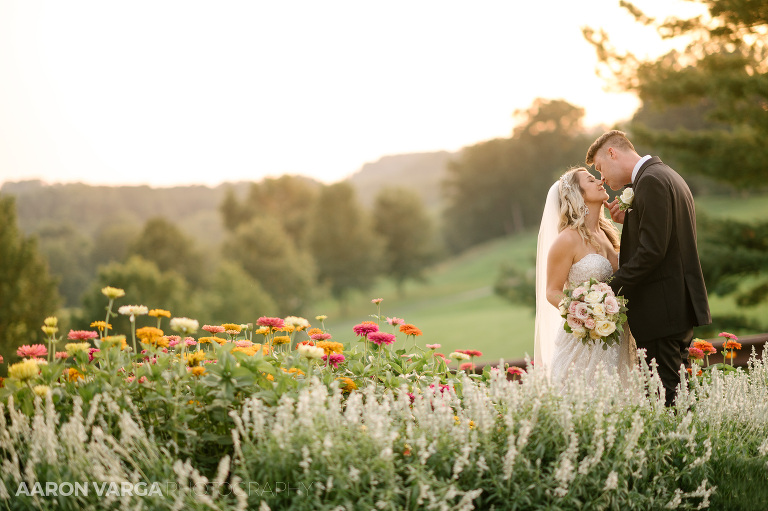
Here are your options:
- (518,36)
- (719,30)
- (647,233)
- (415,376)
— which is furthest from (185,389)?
(518,36)

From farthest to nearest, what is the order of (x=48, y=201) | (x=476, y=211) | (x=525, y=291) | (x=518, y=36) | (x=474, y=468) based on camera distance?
(x=476, y=211) < (x=48, y=201) < (x=518, y=36) < (x=525, y=291) < (x=474, y=468)

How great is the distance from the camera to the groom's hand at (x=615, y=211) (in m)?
4.30

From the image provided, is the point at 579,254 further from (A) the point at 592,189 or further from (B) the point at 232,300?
(B) the point at 232,300

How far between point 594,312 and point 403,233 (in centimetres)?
5257

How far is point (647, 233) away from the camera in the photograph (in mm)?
3770

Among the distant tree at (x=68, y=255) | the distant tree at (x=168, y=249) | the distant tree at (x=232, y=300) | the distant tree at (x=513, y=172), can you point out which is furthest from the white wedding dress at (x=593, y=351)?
the distant tree at (x=513, y=172)

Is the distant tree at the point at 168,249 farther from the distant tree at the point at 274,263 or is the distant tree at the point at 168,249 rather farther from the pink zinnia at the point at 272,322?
the pink zinnia at the point at 272,322

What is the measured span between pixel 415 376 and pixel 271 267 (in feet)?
134

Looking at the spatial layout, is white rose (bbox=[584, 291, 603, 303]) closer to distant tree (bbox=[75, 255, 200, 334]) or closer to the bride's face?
the bride's face

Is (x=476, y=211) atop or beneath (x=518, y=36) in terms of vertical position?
beneath

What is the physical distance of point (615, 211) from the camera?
4.36 meters

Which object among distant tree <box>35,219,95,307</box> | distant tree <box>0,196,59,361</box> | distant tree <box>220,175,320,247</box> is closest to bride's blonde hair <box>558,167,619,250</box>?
distant tree <box>0,196,59,361</box>

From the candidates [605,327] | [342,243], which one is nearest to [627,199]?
[605,327]

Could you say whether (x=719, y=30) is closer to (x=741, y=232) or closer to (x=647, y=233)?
(x=741, y=232)
